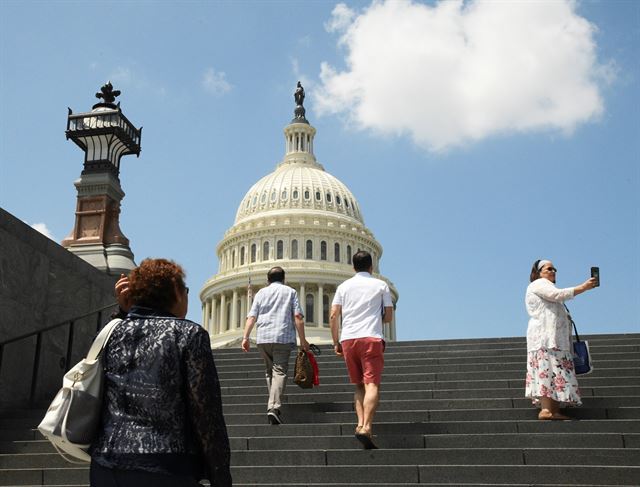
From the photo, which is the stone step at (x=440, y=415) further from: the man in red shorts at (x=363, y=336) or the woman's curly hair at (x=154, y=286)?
the woman's curly hair at (x=154, y=286)

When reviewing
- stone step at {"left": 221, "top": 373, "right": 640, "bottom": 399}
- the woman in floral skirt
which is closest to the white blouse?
the woman in floral skirt

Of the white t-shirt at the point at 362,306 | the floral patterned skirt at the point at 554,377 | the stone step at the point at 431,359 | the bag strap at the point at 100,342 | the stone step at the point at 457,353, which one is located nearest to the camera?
the bag strap at the point at 100,342

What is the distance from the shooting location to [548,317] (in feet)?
25.5

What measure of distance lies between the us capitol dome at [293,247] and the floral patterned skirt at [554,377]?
6250cm

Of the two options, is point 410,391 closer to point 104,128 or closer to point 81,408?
point 81,408

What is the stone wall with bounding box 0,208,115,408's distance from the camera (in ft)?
30.2

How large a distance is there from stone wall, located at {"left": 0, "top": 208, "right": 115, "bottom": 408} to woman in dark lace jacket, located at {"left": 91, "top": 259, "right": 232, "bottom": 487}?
6.06 metres

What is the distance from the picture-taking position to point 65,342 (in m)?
10.4

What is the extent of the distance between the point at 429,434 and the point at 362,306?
59.4 inches

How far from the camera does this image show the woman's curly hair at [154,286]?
3371 mm

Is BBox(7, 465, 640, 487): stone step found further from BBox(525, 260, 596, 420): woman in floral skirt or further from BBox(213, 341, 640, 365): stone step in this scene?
BBox(213, 341, 640, 365): stone step

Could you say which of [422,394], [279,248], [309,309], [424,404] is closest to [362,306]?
[424,404]

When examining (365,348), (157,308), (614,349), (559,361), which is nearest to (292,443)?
(365,348)

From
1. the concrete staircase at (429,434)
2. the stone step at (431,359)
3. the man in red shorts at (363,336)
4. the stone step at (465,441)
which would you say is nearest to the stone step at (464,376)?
the concrete staircase at (429,434)
